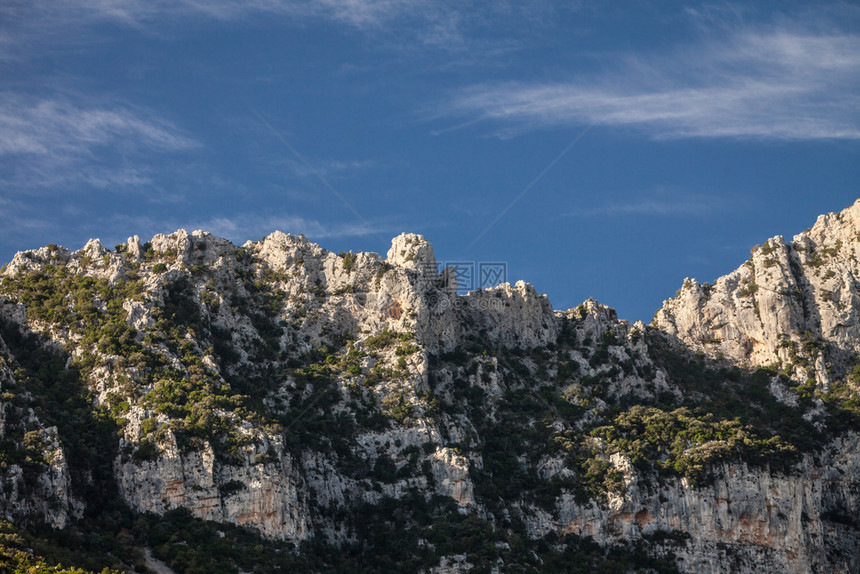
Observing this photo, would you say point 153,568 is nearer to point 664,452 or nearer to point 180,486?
point 180,486

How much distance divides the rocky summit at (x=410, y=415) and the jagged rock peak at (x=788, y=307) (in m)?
0.25

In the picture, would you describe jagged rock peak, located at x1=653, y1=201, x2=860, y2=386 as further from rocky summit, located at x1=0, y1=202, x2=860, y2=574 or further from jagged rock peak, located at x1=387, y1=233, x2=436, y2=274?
jagged rock peak, located at x1=387, y1=233, x2=436, y2=274

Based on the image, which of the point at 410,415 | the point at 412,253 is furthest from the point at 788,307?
the point at 410,415

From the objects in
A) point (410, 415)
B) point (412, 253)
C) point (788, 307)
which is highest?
point (412, 253)

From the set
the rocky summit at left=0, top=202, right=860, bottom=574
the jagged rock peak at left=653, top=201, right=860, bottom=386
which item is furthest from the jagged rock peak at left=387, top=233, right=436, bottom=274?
the jagged rock peak at left=653, top=201, right=860, bottom=386

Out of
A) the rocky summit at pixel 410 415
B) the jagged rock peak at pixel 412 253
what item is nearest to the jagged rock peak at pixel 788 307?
the rocky summit at pixel 410 415

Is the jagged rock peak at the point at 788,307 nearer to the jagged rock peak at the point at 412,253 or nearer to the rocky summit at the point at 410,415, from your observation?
the rocky summit at the point at 410,415

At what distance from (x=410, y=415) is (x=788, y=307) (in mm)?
43986

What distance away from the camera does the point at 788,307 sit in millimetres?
152000

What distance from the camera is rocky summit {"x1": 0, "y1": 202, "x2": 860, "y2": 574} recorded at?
387 feet

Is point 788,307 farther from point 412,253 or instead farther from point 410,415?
point 410,415

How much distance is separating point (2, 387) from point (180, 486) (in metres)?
16.4

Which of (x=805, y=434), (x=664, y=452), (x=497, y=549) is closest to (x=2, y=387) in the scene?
(x=497, y=549)

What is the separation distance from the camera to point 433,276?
148875mm
